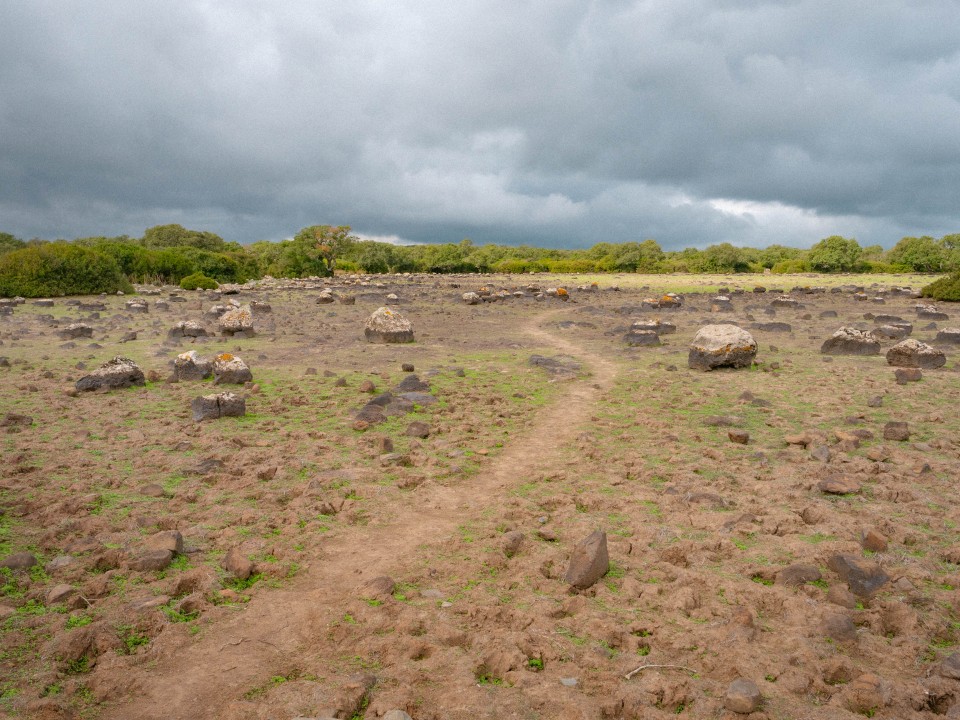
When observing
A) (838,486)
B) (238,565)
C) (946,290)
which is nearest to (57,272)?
(238,565)

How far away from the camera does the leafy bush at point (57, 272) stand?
30.5 m

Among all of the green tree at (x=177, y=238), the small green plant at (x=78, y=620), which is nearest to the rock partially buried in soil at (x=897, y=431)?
the small green plant at (x=78, y=620)

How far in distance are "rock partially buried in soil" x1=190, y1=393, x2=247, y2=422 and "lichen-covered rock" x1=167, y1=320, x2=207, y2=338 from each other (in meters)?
9.21

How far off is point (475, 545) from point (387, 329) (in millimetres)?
12046

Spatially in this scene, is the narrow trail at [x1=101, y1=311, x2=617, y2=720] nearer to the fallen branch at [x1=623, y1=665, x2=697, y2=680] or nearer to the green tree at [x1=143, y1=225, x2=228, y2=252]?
the fallen branch at [x1=623, y1=665, x2=697, y2=680]

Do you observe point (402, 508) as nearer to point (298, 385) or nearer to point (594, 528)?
point (594, 528)

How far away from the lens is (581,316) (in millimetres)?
25766

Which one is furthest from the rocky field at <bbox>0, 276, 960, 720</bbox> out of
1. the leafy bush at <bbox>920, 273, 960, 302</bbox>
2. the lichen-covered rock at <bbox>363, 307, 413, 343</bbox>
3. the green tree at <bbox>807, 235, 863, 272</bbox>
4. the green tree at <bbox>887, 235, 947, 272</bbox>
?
the green tree at <bbox>887, 235, 947, 272</bbox>

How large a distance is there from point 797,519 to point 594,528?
6.29ft

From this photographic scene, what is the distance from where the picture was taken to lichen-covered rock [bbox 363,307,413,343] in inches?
657

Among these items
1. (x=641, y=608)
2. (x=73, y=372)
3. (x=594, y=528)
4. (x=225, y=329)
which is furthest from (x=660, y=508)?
(x=225, y=329)

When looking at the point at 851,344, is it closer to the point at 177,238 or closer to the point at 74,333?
the point at 74,333

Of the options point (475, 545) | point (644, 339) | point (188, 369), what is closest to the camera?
point (475, 545)

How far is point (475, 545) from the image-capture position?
5.26 meters
